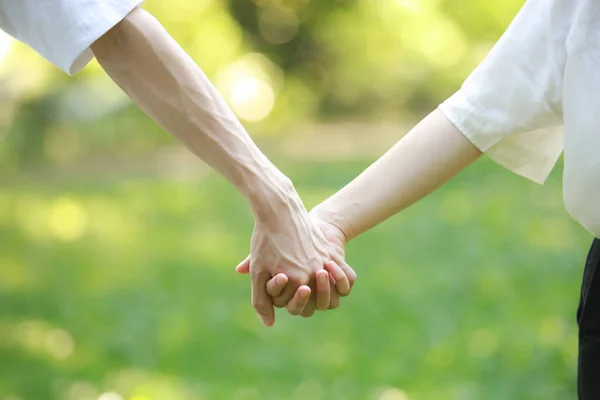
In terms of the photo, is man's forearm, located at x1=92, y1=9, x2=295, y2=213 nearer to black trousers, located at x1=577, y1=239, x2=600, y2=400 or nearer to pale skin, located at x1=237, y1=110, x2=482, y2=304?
pale skin, located at x1=237, y1=110, x2=482, y2=304

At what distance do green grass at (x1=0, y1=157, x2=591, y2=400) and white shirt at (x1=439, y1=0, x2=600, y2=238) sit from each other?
1.43m

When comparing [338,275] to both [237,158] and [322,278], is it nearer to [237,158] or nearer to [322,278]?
[322,278]

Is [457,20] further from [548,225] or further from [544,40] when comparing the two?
[544,40]

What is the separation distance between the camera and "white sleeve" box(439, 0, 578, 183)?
4.99ft

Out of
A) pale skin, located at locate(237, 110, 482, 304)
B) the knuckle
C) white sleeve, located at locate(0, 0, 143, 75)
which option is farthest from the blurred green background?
white sleeve, located at locate(0, 0, 143, 75)

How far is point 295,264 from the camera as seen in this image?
1.89m

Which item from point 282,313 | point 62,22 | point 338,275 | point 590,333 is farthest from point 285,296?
point 282,313

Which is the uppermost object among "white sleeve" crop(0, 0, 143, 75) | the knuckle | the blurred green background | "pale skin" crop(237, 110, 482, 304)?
"white sleeve" crop(0, 0, 143, 75)

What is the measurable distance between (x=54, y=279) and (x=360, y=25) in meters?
4.38

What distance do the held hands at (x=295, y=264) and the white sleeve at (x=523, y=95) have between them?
379 millimetres

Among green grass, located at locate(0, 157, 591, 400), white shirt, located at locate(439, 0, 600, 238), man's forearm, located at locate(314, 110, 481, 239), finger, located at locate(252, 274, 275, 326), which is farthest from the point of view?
green grass, located at locate(0, 157, 591, 400)

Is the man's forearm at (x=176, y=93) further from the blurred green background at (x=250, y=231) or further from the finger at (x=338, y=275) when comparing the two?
the blurred green background at (x=250, y=231)

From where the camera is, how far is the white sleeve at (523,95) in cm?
152

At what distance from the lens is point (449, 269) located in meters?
3.99
